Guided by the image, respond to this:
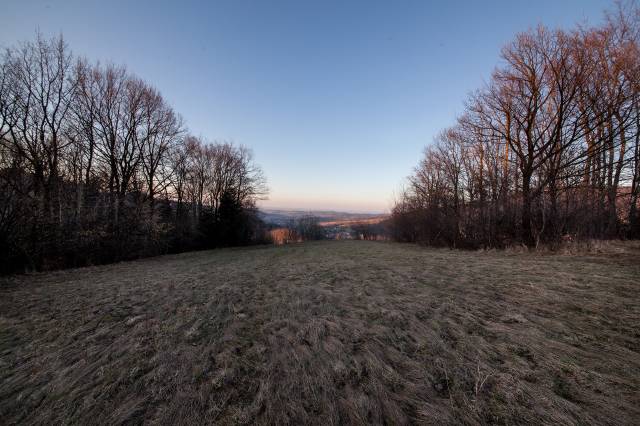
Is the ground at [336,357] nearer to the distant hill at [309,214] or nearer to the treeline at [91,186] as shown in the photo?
the treeline at [91,186]

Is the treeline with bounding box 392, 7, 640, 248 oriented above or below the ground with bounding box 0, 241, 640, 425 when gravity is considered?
above

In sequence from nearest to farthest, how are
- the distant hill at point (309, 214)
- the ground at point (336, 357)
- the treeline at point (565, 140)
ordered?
1. the ground at point (336, 357)
2. the treeline at point (565, 140)
3. the distant hill at point (309, 214)

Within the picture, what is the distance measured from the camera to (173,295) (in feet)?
16.9

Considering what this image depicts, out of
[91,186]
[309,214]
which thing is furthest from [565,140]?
[309,214]

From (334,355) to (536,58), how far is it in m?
16.7

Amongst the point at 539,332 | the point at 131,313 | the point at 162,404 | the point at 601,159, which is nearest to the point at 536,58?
the point at 601,159

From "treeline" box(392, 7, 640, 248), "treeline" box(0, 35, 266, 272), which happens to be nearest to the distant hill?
"treeline" box(0, 35, 266, 272)

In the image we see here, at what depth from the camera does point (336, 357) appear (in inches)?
97.6

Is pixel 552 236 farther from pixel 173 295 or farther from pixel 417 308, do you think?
pixel 173 295

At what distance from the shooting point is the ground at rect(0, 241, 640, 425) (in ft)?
5.71

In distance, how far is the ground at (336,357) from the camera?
1739mm

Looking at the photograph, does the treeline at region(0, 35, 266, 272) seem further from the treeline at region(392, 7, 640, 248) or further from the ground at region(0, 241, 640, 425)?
the treeline at region(392, 7, 640, 248)

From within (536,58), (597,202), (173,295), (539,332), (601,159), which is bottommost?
(173,295)

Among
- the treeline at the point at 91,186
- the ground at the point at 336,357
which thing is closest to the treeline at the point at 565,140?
the ground at the point at 336,357
